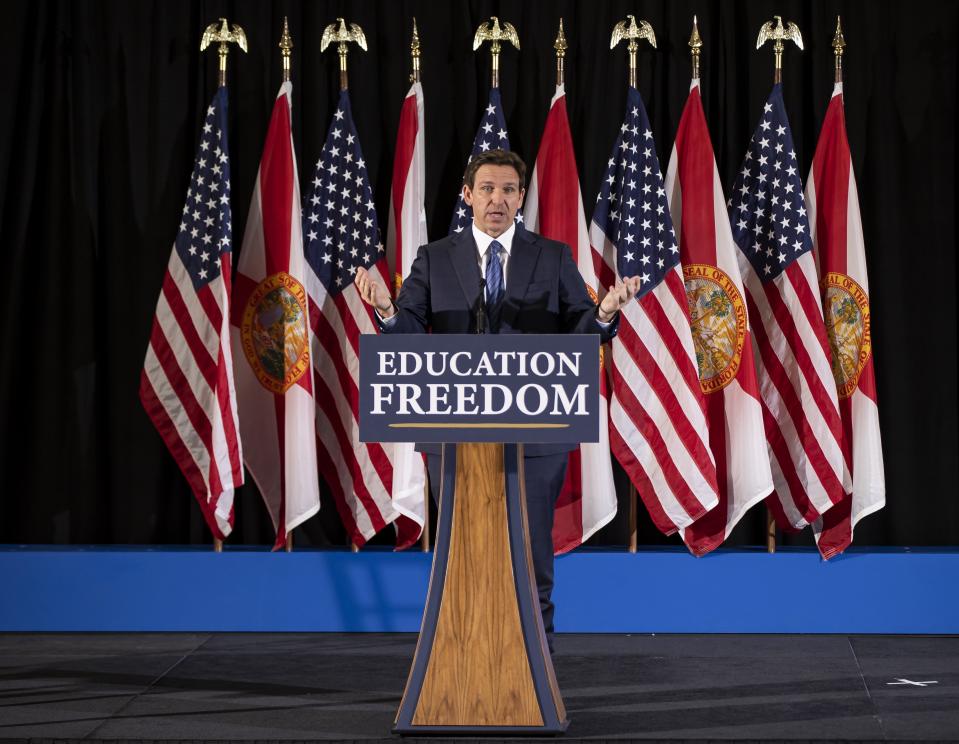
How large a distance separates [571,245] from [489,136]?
1.75 feet

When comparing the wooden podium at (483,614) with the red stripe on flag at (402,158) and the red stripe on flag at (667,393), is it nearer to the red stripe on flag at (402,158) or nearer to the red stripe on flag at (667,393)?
the red stripe on flag at (667,393)

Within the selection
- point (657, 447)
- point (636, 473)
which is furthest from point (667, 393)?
point (636, 473)

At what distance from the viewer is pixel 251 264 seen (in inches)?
208

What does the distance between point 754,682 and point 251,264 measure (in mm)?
2527

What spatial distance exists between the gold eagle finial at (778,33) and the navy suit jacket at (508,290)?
1953 millimetres

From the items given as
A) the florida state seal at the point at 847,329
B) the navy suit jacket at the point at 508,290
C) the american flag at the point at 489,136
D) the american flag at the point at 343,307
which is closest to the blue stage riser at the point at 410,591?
the american flag at the point at 343,307

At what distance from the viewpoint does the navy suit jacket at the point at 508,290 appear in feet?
11.9

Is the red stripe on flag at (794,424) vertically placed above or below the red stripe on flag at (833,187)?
below

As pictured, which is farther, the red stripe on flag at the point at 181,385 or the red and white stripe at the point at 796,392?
the red stripe on flag at the point at 181,385

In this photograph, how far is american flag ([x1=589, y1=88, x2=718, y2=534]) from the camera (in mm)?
5016

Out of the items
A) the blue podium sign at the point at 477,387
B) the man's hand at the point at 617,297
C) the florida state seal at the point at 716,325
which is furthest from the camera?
the florida state seal at the point at 716,325

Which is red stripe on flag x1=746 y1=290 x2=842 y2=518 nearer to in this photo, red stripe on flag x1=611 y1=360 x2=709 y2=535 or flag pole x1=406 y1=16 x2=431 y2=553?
red stripe on flag x1=611 y1=360 x2=709 y2=535

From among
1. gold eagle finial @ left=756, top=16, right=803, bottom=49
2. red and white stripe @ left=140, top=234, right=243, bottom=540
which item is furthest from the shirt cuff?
gold eagle finial @ left=756, top=16, right=803, bottom=49

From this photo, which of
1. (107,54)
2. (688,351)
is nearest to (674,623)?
(688,351)
